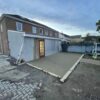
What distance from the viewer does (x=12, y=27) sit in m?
13.1

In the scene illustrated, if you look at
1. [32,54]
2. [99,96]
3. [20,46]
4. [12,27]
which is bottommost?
[99,96]

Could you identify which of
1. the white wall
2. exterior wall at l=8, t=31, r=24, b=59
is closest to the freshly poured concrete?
the white wall

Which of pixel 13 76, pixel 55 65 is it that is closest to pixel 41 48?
pixel 55 65

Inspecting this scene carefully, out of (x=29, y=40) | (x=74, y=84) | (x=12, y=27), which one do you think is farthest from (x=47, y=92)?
(x=12, y=27)

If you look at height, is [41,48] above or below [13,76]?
above

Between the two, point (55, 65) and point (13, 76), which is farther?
point (55, 65)

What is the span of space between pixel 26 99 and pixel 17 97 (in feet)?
1.27

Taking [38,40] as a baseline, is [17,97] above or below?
below

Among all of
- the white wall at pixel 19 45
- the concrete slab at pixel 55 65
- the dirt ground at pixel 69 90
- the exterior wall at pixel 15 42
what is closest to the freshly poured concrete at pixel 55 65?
the concrete slab at pixel 55 65

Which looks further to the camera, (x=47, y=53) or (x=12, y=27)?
(x=47, y=53)

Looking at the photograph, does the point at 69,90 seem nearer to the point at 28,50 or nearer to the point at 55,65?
the point at 55,65

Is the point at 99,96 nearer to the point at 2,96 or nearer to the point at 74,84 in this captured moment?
the point at 74,84

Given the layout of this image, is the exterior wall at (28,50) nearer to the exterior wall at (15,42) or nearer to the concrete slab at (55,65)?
the exterior wall at (15,42)

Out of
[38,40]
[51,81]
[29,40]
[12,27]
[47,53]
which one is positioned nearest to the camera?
[51,81]
